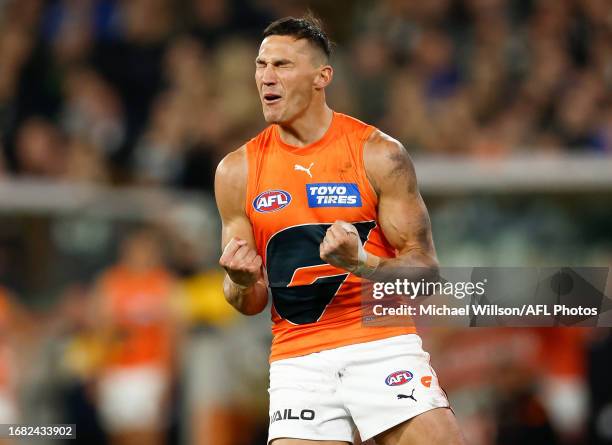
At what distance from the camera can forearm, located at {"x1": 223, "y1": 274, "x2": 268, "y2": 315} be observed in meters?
5.52

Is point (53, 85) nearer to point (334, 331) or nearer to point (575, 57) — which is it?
point (575, 57)

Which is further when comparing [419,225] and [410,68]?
[410,68]

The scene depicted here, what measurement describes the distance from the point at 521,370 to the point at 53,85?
547cm

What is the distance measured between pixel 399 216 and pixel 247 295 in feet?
2.52

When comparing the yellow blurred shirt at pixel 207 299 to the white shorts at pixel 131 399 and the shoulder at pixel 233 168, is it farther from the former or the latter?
the shoulder at pixel 233 168

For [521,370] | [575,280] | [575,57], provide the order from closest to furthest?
[575,280] < [521,370] < [575,57]

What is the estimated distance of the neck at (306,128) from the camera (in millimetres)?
5504

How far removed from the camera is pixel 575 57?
10531 millimetres

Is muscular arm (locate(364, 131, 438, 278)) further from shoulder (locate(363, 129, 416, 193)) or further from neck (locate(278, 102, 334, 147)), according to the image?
neck (locate(278, 102, 334, 147))

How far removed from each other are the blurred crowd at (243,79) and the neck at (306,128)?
4.84 metres

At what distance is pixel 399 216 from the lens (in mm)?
5273

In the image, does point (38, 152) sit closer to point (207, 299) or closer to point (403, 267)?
point (207, 299)

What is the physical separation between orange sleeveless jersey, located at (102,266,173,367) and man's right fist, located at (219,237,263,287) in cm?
497

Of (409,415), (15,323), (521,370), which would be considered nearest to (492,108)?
(521,370)
